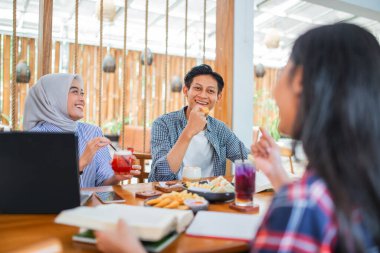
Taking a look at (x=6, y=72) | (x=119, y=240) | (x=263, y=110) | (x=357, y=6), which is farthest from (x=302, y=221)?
(x=263, y=110)

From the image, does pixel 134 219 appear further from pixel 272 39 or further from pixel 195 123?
pixel 272 39

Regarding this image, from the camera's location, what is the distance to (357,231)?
563 millimetres

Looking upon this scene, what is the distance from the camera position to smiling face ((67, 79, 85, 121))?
204 cm

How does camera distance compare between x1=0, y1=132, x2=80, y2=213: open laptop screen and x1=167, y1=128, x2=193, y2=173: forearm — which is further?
x1=167, y1=128, x2=193, y2=173: forearm

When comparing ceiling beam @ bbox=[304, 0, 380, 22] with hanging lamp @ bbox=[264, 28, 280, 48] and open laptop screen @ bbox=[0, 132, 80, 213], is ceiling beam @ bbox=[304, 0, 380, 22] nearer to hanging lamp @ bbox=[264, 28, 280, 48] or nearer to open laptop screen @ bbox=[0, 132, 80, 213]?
hanging lamp @ bbox=[264, 28, 280, 48]

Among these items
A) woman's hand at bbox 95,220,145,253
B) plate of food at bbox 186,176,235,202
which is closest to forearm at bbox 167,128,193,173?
plate of food at bbox 186,176,235,202

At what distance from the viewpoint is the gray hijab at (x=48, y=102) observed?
1.96m

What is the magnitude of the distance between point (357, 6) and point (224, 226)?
3.84 metres

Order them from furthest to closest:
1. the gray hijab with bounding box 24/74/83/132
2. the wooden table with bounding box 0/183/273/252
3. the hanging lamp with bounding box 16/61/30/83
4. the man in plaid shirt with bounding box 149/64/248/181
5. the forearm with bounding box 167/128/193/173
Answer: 1. the hanging lamp with bounding box 16/61/30/83
2. the man in plaid shirt with bounding box 149/64/248/181
3. the gray hijab with bounding box 24/74/83/132
4. the forearm with bounding box 167/128/193/173
5. the wooden table with bounding box 0/183/273/252

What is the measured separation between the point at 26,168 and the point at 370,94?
99cm

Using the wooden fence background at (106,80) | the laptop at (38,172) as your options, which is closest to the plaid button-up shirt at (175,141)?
the laptop at (38,172)

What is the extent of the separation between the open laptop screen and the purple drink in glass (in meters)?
0.57

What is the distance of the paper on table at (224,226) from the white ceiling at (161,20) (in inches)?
186

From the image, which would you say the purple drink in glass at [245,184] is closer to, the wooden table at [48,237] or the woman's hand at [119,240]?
the wooden table at [48,237]
